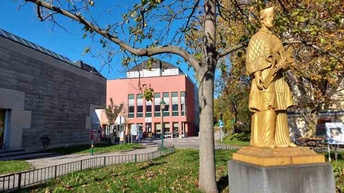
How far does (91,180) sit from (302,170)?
6.18 meters

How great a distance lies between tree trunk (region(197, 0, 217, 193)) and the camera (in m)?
6.98

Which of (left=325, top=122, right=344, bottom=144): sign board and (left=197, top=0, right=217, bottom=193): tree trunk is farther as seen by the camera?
(left=325, top=122, right=344, bottom=144): sign board

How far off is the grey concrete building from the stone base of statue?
16346mm

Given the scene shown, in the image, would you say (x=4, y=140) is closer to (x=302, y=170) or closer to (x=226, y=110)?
(x=302, y=170)

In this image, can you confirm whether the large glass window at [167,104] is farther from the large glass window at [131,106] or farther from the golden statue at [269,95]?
the golden statue at [269,95]

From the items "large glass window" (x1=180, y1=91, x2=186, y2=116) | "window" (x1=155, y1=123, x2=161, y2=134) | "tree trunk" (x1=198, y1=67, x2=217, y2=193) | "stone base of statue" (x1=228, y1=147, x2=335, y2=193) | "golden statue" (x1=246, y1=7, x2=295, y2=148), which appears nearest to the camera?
"stone base of statue" (x1=228, y1=147, x2=335, y2=193)

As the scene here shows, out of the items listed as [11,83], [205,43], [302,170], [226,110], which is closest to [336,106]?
[226,110]

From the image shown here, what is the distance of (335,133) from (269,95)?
10.5 meters

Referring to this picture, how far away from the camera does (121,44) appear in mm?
7703

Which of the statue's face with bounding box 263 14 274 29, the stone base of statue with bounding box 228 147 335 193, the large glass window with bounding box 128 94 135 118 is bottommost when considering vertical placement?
the stone base of statue with bounding box 228 147 335 193

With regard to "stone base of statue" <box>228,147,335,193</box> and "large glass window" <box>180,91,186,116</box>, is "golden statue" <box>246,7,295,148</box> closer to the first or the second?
"stone base of statue" <box>228,147,335,193</box>

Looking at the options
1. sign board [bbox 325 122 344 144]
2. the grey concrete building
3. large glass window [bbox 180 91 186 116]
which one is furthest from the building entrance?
large glass window [bbox 180 91 186 116]

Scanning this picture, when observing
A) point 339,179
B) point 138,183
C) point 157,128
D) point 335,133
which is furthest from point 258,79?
point 157,128

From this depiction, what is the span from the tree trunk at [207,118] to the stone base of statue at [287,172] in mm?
1986
